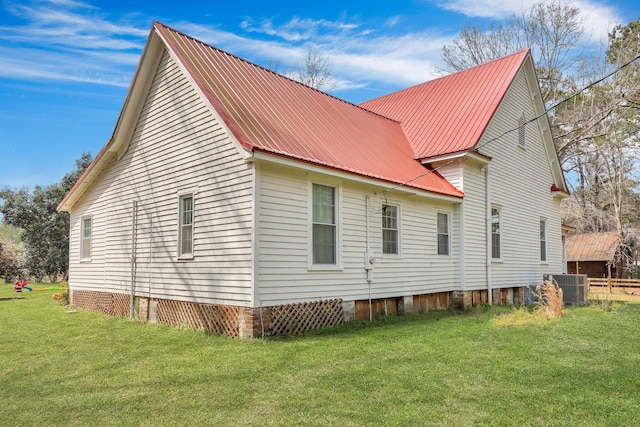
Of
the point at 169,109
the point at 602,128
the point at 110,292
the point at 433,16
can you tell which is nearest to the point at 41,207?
the point at 110,292

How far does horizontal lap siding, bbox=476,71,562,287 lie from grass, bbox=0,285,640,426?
6.51m

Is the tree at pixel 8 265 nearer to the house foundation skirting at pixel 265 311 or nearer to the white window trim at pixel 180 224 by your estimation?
the house foundation skirting at pixel 265 311

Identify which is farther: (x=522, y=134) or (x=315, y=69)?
(x=315, y=69)

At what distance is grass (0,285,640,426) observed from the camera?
4961 millimetres

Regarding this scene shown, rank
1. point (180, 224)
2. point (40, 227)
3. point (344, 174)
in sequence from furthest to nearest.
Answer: point (40, 227) < point (180, 224) < point (344, 174)

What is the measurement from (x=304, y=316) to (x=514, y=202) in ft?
35.4

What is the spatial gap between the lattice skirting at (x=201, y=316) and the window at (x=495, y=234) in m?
9.97

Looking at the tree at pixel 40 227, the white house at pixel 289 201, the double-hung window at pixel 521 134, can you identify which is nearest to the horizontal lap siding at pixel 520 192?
the white house at pixel 289 201

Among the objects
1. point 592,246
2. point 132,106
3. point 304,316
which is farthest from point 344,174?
point 592,246

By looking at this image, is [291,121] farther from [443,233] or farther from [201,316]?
[443,233]

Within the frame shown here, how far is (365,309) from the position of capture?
11.3 m

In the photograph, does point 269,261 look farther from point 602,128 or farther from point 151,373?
point 602,128

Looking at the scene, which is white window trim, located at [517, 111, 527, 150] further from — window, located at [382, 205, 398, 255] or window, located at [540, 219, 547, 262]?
window, located at [382, 205, 398, 255]

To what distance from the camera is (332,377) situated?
20.6 ft
